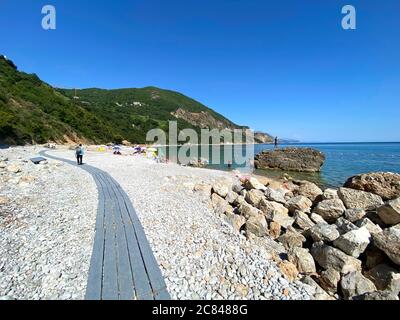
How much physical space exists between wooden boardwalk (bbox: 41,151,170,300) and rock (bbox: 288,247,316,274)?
3674 mm

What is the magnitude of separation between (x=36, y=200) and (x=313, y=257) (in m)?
9.38

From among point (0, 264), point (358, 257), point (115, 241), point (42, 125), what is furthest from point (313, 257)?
point (42, 125)

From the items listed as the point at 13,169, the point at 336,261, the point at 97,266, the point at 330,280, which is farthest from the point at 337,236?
the point at 13,169

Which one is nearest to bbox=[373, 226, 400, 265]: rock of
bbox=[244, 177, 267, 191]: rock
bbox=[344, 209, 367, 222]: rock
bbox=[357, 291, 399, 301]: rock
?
bbox=[357, 291, 399, 301]: rock

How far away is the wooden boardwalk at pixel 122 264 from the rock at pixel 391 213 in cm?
793

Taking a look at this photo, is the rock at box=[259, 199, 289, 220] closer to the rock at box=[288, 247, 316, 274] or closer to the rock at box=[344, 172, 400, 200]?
the rock at box=[288, 247, 316, 274]

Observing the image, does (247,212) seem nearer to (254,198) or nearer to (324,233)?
(254,198)

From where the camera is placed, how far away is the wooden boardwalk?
3.86 m

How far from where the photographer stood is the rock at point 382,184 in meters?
11.5

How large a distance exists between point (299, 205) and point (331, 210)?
128cm

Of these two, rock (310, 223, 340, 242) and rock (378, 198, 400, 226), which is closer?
rock (310, 223, 340, 242)

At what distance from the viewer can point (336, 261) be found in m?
6.04

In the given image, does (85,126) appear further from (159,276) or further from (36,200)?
(159,276)

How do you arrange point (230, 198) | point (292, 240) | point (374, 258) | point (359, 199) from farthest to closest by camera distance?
1. point (230, 198)
2. point (359, 199)
3. point (292, 240)
4. point (374, 258)
